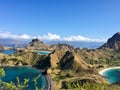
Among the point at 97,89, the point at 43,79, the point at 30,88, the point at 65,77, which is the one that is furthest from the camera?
the point at 65,77

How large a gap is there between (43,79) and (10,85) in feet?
521

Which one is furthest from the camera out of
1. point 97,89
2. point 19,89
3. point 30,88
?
point 30,88

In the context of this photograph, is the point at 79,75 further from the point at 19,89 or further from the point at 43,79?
the point at 19,89

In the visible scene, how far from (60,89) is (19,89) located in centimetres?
12183

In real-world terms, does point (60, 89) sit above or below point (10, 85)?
below

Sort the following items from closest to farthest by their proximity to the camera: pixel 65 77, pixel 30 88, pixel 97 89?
pixel 97 89, pixel 30 88, pixel 65 77

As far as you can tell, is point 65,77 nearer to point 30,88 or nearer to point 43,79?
point 43,79

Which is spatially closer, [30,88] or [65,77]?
[30,88]

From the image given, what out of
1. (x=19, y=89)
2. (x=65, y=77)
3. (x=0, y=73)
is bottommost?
(x=65, y=77)

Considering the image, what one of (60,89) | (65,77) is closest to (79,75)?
(65,77)

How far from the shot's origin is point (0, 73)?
2102 cm

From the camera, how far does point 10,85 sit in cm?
2069

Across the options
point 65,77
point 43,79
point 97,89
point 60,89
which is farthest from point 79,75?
point 97,89

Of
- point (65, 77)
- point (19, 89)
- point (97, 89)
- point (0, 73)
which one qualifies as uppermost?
point (0, 73)
